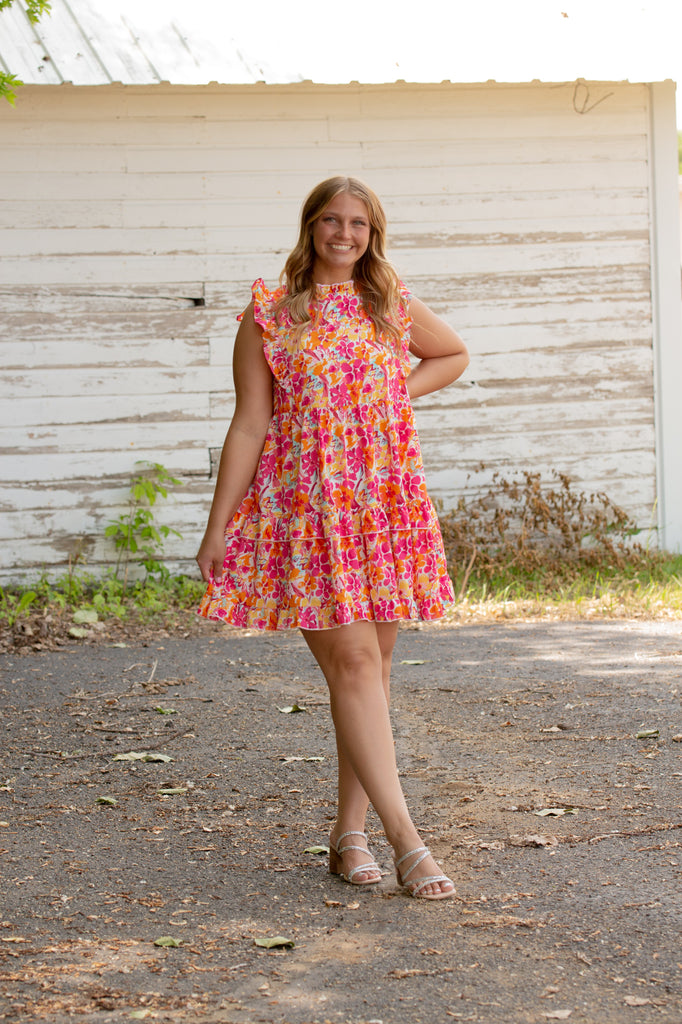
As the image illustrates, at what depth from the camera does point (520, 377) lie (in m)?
7.93

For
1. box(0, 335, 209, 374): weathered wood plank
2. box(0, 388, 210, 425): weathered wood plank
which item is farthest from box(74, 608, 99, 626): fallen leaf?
box(0, 335, 209, 374): weathered wood plank

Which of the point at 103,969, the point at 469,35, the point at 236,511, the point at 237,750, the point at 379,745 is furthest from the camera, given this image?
the point at 469,35

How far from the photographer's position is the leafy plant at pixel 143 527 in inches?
292

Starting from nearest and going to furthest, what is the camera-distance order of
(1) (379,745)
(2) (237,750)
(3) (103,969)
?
1. (3) (103,969)
2. (1) (379,745)
3. (2) (237,750)

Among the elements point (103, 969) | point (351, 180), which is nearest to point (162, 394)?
point (351, 180)

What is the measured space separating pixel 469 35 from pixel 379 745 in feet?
19.6

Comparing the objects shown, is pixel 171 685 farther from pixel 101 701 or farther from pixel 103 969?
pixel 103 969

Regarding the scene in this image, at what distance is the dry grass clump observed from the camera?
7.52 metres

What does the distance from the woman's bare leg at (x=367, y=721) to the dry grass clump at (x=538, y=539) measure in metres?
4.42

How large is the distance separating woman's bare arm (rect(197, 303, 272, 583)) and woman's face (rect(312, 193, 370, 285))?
0.91 ft

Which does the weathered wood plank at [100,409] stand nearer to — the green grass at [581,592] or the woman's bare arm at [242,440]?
the green grass at [581,592]

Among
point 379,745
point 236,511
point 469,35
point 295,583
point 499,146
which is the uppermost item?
point 469,35

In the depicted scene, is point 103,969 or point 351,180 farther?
point 351,180

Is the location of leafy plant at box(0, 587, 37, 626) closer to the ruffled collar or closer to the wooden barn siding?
the wooden barn siding
